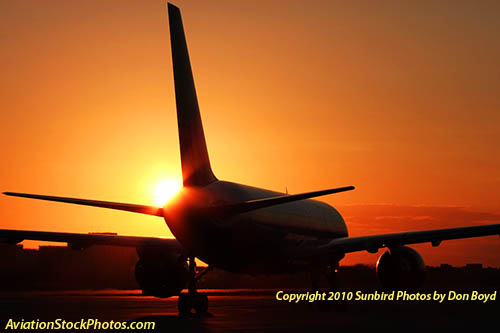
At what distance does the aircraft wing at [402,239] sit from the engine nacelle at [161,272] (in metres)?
5.65

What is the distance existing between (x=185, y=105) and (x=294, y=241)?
9.39m

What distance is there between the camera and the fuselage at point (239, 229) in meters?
25.8

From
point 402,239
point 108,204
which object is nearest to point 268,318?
point 108,204

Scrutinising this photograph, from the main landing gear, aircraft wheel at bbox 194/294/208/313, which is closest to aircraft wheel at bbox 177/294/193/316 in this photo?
the main landing gear

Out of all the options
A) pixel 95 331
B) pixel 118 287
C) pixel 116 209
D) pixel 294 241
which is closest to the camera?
pixel 95 331

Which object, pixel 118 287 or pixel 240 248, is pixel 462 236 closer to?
pixel 240 248

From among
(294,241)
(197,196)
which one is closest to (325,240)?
(294,241)

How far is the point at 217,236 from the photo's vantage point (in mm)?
26547

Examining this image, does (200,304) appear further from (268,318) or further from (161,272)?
(268,318)

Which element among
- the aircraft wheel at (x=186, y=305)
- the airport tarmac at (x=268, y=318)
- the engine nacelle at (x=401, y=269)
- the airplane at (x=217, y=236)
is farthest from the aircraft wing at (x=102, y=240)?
the engine nacelle at (x=401, y=269)

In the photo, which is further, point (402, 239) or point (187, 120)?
point (402, 239)

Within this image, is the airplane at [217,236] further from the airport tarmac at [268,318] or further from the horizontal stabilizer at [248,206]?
the airport tarmac at [268,318]

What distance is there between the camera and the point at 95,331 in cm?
2000

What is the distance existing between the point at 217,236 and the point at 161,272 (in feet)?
16.7
